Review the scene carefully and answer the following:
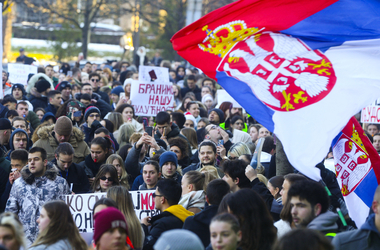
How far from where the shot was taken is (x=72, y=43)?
35281mm

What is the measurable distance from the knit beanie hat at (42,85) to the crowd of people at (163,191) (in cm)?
103

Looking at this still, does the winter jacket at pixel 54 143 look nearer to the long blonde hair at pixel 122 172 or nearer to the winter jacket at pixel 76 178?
the winter jacket at pixel 76 178

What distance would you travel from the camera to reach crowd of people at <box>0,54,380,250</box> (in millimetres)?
3926

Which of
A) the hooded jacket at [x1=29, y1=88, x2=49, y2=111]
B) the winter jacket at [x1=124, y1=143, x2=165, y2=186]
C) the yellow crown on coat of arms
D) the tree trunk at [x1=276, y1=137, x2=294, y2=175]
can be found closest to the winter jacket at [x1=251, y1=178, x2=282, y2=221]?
the tree trunk at [x1=276, y1=137, x2=294, y2=175]

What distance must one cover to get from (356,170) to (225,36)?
2.13m

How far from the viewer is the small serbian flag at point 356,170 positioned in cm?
551

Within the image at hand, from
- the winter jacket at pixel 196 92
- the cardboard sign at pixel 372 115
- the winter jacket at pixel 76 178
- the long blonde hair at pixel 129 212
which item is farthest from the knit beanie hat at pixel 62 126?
the winter jacket at pixel 196 92

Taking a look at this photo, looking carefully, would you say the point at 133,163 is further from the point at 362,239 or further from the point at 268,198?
the point at 362,239

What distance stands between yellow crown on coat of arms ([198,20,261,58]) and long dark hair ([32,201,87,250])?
111 inches

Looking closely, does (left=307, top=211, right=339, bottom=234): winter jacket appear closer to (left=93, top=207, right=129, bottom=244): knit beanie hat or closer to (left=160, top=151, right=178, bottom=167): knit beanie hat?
(left=93, top=207, right=129, bottom=244): knit beanie hat

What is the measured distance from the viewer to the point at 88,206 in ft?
21.1

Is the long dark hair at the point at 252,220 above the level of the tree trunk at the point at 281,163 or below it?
below

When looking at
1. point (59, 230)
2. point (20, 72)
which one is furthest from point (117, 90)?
point (59, 230)

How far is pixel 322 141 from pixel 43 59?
3403cm
